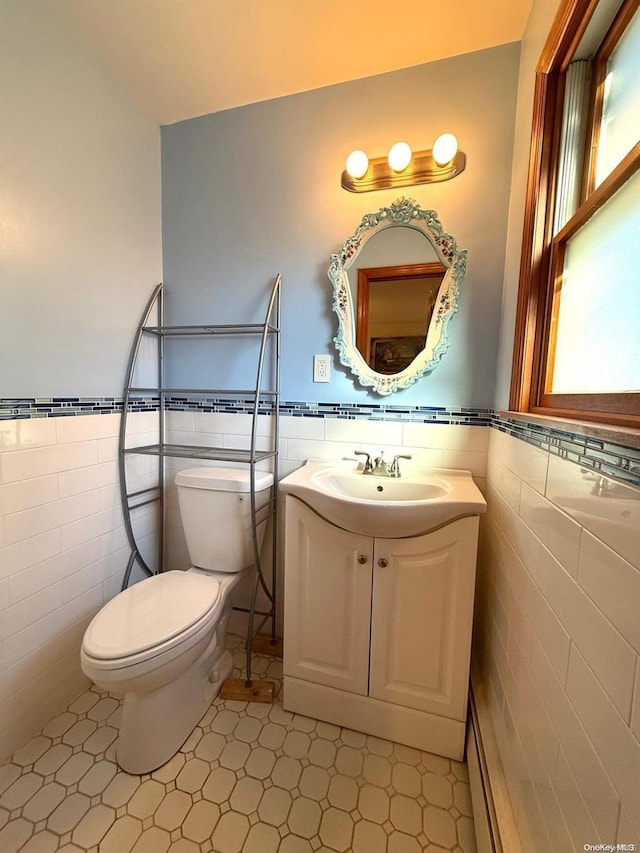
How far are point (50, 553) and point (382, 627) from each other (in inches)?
46.0

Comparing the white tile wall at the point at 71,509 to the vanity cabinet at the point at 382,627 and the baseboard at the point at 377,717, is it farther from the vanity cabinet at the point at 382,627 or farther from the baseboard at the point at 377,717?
the baseboard at the point at 377,717

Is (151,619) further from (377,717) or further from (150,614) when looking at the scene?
(377,717)

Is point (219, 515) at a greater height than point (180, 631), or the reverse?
point (219, 515)

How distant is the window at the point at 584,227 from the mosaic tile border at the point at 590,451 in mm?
69

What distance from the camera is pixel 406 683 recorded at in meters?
1.12

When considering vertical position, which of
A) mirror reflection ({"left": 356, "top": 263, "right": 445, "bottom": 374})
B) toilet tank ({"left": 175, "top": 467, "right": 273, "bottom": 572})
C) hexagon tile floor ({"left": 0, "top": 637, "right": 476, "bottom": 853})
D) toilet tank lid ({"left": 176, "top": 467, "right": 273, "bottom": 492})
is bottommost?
hexagon tile floor ({"left": 0, "top": 637, "right": 476, "bottom": 853})

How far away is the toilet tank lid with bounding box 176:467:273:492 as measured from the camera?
1.37 meters

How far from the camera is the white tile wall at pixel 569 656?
42cm

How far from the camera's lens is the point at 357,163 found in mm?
1299

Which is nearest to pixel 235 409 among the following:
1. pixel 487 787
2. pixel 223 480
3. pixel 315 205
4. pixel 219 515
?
pixel 223 480

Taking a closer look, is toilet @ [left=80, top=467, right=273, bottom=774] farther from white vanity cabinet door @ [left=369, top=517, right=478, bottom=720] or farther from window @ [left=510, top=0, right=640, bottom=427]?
window @ [left=510, top=0, right=640, bottom=427]

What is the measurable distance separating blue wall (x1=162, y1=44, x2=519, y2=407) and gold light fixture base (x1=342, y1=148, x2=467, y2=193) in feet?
0.10

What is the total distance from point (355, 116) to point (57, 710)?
250cm

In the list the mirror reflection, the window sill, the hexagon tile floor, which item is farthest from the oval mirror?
the hexagon tile floor
